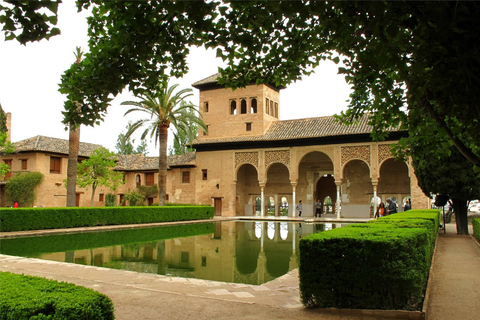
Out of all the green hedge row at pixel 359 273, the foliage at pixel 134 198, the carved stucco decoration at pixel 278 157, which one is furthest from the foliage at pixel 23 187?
the green hedge row at pixel 359 273

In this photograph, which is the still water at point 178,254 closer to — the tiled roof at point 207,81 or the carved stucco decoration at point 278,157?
the carved stucco decoration at point 278,157

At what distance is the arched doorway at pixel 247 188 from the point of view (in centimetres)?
3177

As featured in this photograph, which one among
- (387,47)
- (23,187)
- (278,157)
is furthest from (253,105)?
(387,47)

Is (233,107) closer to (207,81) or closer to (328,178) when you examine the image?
(207,81)

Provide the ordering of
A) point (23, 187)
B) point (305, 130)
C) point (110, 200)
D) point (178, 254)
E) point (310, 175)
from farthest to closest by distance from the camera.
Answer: point (110, 200)
point (310, 175)
point (305, 130)
point (23, 187)
point (178, 254)

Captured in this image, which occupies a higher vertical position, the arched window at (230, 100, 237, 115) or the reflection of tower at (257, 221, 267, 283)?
the arched window at (230, 100, 237, 115)

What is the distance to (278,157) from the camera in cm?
2852

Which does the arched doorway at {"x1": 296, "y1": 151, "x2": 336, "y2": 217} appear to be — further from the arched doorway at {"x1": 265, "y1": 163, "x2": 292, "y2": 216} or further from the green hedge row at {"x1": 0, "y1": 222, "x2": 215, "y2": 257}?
the green hedge row at {"x1": 0, "y1": 222, "x2": 215, "y2": 257}

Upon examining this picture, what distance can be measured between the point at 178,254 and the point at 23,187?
2095 centimetres

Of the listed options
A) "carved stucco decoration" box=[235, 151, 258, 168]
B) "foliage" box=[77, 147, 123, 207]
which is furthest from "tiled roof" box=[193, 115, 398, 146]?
"foliage" box=[77, 147, 123, 207]

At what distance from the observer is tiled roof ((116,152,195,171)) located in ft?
106

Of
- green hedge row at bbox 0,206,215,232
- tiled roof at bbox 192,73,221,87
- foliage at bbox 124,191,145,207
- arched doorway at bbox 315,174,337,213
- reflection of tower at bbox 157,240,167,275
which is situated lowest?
reflection of tower at bbox 157,240,167,275

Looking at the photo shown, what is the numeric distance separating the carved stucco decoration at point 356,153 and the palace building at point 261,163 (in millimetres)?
62

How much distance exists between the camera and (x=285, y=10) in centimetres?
324
